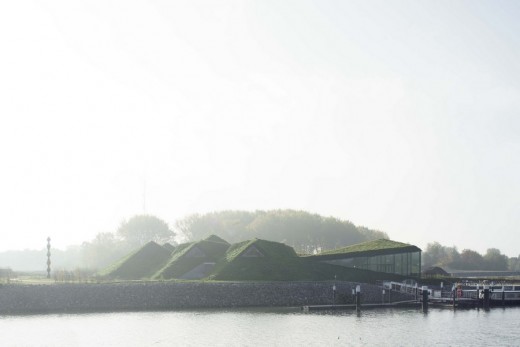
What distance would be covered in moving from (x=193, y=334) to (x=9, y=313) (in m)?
24.9

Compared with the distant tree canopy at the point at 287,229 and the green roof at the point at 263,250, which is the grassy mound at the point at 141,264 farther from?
the distant tree canopy at the point at 287,229

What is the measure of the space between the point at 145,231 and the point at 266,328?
344 ft

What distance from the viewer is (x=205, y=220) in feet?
563

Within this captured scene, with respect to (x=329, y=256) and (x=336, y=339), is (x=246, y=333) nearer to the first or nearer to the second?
A: (x=336, y=339)

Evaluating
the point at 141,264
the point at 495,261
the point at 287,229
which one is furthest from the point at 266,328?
the point at 495,261

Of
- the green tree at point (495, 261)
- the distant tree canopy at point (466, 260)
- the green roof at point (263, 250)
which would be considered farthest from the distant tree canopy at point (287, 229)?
the green roof at point (263, 250)

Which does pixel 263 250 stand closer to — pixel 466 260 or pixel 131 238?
pixel 131 238

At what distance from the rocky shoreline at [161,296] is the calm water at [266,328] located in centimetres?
457

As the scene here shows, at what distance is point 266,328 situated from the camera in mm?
59469

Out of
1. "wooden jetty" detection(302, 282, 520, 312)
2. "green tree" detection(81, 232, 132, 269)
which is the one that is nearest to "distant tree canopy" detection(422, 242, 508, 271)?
"green tree" detection(81, 232, 132, 269)

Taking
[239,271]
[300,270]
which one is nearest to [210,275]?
[239,271]

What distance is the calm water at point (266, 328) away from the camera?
52938 millimetres

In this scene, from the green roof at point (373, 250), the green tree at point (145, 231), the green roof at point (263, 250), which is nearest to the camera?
the green roof at point (263, 250)

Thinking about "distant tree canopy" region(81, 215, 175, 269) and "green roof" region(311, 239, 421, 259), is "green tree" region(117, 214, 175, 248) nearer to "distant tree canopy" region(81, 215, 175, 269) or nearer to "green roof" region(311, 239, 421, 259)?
"distant tree canopy" region(81, 215, 175, 269)
